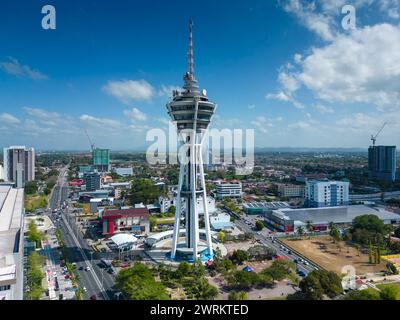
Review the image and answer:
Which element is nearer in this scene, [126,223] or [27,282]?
[27,282]

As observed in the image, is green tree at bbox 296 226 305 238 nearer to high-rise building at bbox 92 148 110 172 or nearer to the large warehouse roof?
the large warehouse roof

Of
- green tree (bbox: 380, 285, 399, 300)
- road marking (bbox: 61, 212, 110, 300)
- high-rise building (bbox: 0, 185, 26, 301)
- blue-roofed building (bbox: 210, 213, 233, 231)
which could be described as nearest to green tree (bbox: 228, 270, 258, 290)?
green tree (bbox: 380, 285, 399, 300)

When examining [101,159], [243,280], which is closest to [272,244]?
[243,280]

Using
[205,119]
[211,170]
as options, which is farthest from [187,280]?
[211,170]

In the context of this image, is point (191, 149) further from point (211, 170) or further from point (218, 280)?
point (211, 170)
